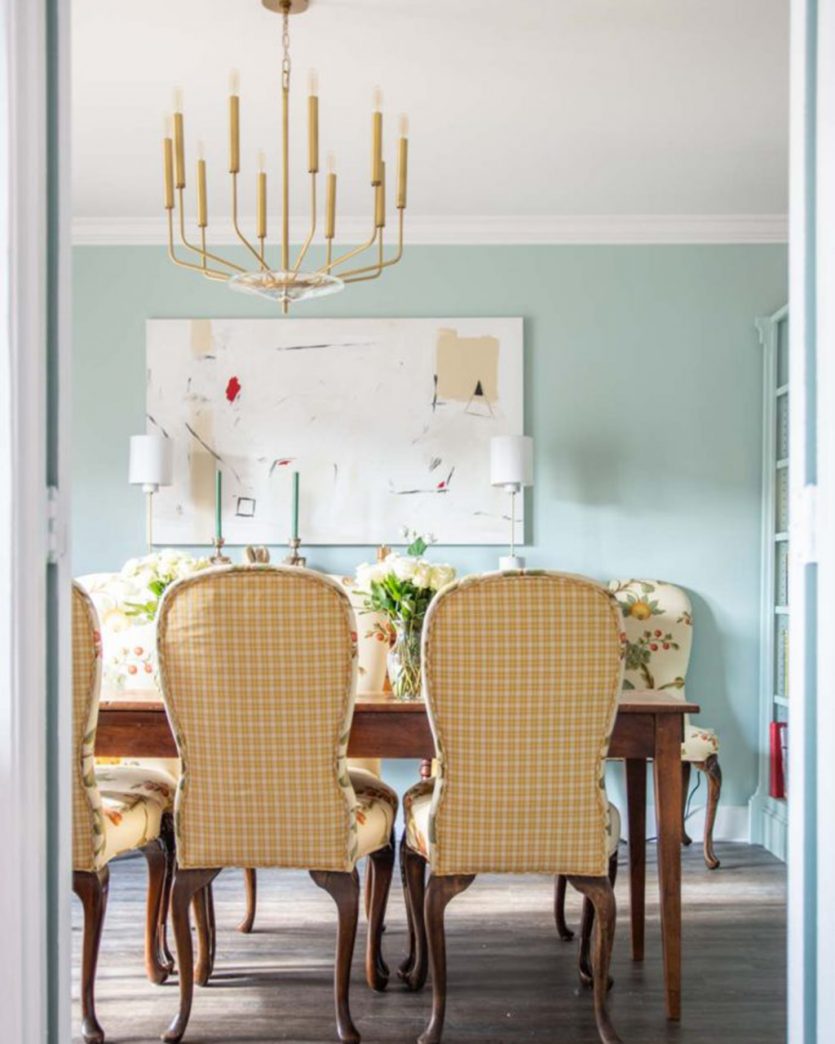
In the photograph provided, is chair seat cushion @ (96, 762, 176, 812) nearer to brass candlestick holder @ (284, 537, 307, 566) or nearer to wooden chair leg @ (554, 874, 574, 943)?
wooden chair leg @ (554, 874, 574, 943)

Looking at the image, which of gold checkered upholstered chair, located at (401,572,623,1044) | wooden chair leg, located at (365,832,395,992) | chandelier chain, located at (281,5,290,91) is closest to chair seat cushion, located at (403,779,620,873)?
gold checkered upholstered chair, located at (401,572,623,1044)

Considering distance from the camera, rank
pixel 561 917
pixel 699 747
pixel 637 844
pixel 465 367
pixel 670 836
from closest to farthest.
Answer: pixel 670 836 < pixel 637 844 < pixel 561 917 < pixel 699 747 < pixel 465 367

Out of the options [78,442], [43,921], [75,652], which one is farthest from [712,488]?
[43,921]

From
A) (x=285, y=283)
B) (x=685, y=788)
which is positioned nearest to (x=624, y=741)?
(x=285, y=283)

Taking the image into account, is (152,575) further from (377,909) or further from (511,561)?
(511,561)

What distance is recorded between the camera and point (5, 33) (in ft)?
4.97

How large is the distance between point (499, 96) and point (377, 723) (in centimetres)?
200

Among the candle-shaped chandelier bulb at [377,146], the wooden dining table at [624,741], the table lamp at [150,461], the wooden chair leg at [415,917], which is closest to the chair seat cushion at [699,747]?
the wooden dining table at [624,741]

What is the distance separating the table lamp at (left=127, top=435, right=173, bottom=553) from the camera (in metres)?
4.47

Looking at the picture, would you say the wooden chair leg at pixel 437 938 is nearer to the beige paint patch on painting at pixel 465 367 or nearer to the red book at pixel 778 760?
the red book at pixel 778 760

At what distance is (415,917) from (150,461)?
2270mm

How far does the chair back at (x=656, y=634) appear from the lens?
4535 mm

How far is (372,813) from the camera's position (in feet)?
8.90

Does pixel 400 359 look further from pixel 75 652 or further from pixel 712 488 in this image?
pixel 75 652
